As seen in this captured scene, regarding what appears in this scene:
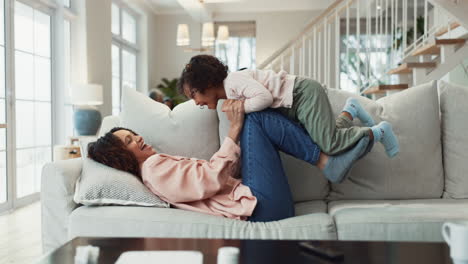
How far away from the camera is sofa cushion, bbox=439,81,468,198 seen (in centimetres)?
223

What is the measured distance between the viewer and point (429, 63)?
17.3 ft

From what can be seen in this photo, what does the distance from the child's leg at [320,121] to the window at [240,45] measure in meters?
7.55

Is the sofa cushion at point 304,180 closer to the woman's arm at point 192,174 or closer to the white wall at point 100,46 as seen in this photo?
the woman's arm at point 192,174

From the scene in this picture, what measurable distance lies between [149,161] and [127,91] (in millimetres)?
568

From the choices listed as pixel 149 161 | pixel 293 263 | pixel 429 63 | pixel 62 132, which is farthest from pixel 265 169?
pixel 62 132

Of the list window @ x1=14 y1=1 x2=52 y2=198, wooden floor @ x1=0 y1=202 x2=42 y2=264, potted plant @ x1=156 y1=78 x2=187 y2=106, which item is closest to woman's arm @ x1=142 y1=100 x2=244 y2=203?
wooden floor @ x1=0 y1=202 x2=42 y2=264

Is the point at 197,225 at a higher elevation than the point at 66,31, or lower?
lower

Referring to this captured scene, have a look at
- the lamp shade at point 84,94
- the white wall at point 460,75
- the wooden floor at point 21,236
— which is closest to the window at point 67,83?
the lamp shade at point 84,94

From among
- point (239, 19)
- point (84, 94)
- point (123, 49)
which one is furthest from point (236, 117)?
point (239, 19)

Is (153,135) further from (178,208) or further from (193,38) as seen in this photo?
(193,38)

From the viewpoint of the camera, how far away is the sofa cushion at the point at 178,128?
228cm

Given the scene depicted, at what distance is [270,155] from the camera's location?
1.96 meters

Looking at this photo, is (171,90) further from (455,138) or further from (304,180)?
(455,138)

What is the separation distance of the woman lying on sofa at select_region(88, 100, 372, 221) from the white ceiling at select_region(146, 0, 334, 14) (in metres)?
7.42
